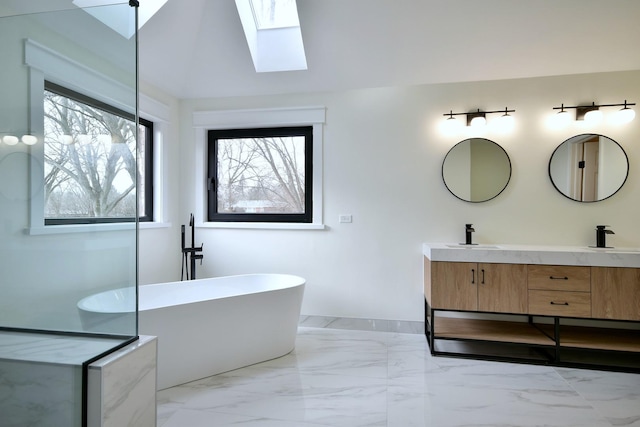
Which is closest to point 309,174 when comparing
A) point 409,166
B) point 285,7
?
point 409,166

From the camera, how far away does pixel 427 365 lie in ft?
7.95

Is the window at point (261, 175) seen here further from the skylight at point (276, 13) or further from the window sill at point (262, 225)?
the skylight at point (276, 13)

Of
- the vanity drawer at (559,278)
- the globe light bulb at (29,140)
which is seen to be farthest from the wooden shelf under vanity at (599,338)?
the globe light bulb at (29,140)

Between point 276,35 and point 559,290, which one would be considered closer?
point 559,290

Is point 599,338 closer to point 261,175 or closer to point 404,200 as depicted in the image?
point 404,200

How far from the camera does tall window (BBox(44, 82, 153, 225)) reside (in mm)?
1244

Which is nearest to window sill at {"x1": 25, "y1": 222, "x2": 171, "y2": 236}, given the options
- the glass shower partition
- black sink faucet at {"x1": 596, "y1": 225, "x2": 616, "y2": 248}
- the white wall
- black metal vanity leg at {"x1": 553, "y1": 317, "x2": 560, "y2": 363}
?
the glass shower partition

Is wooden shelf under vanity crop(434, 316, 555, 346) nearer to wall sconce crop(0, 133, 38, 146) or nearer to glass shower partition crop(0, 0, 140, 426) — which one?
glass shower partition crop(0, 0, 140, 426)

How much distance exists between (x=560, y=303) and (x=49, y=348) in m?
2.95

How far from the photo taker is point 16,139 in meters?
1.22

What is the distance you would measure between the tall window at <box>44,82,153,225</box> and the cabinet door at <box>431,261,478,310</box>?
2.14m

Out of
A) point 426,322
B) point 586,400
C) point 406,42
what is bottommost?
point 586,400

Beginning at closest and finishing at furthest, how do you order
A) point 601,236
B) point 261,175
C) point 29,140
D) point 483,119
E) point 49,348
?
1. point 49,348
2. point 29,140
3. point 601,236
4. point 483,119
5. point 261,175

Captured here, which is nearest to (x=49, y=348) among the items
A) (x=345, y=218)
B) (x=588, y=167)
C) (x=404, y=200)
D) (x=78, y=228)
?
(x=78, y=228)
